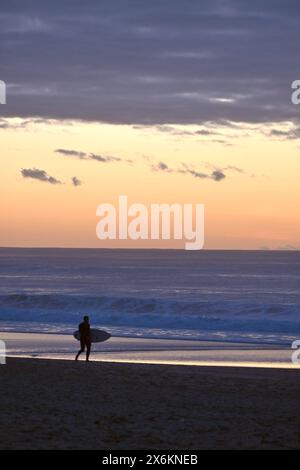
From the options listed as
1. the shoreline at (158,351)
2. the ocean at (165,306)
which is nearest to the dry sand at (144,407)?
the shoreline at (158,351)

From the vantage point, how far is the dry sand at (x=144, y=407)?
13984 mm

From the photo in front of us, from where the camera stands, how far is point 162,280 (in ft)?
333

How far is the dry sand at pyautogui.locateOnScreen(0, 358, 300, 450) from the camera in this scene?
13984 millimetres

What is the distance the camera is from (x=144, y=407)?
17.1 metres

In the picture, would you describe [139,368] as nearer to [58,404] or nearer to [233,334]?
[58,404]

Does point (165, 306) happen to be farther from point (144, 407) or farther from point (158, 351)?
point (144, 407)

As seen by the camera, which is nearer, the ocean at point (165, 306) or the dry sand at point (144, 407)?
the dry sand at point (144, 407)

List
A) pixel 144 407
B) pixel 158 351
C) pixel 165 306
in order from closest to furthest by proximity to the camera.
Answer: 1. pixel 144 407
2. pixel 158 351
3. pixel 165 306

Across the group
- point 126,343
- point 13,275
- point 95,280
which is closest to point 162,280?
point 95,280

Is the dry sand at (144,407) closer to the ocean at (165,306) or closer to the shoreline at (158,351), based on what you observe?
the shoreline at (158,351)

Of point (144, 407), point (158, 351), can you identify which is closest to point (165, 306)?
point (158, 351)
